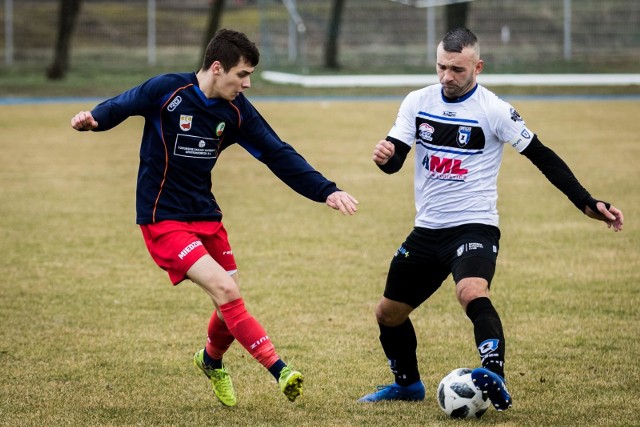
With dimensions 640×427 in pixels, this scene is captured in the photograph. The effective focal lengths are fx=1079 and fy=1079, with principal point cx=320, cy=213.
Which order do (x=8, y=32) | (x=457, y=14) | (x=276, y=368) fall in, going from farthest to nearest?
(x=8, y=32) < (x=457, y=14) < (x=276, y=368)

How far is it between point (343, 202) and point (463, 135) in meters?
0.79

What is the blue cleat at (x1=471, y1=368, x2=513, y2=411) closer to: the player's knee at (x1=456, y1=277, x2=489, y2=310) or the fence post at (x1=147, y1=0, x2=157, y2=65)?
the player's knee at (x1=456, y1=277, x2=489, y2=310)

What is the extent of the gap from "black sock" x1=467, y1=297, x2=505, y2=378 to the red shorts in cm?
154

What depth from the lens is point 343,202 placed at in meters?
6.02

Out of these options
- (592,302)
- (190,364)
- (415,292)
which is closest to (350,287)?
(592,302)

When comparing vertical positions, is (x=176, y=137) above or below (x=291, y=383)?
above

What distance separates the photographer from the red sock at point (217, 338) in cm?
646

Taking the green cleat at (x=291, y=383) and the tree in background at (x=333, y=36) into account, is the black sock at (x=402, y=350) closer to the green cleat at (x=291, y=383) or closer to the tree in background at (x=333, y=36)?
the green cleat at (x=291, y=383)

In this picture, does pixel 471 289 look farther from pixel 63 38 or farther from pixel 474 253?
pixel 63 38

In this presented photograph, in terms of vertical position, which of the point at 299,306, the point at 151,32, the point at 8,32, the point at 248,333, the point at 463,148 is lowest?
the point at 151,32

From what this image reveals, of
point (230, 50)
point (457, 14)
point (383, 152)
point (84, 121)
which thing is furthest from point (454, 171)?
point (457, 14)

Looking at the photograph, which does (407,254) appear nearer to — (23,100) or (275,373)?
(275,373)

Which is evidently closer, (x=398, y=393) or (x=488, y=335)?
(x=488, y=335)

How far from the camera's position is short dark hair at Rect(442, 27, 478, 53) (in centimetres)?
602
